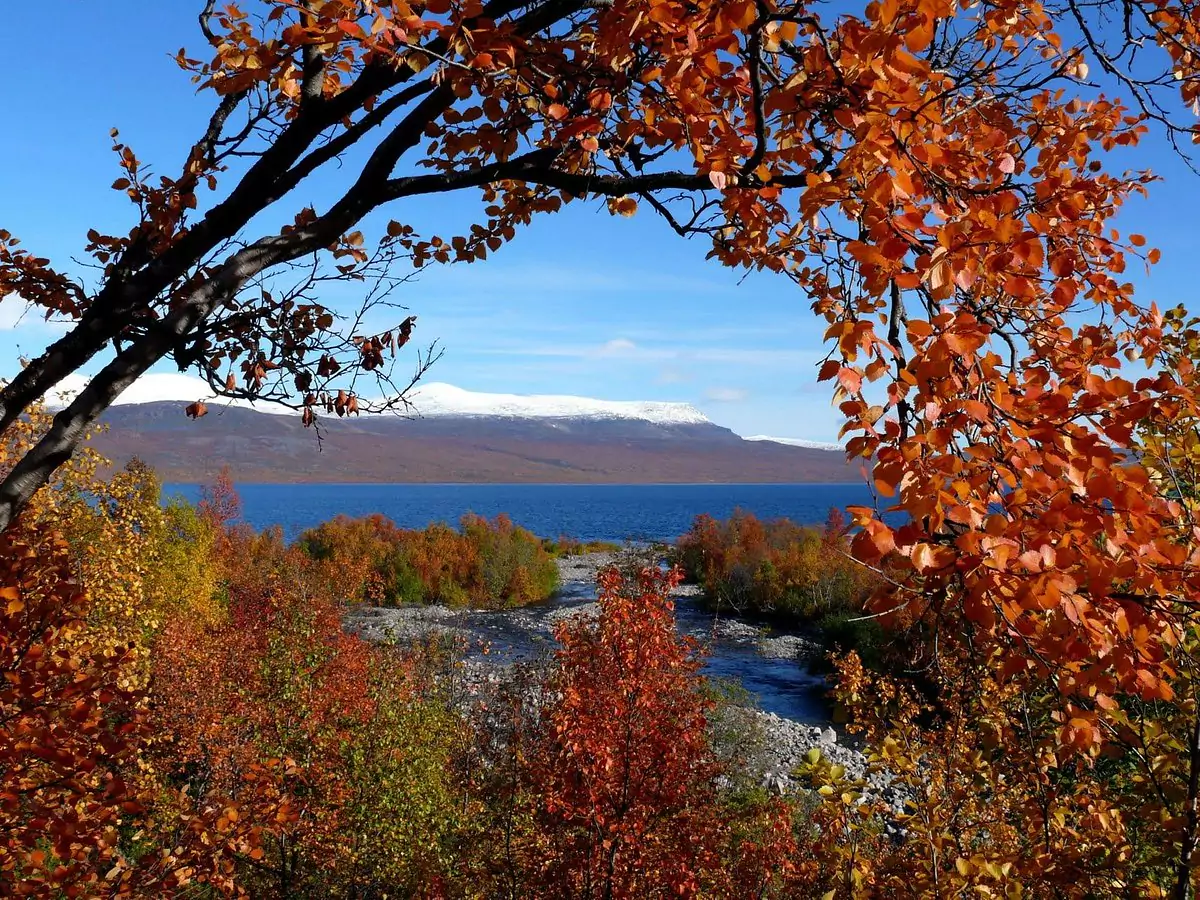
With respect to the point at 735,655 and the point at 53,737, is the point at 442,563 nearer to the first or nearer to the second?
the point at 735,655

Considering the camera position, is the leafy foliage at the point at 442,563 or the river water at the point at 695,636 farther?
the leafy foliage at the point at 442,563

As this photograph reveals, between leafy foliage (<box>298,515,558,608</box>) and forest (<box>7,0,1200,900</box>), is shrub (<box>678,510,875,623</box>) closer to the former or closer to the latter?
leafy foliage (<box>298,515,558,608</box>)

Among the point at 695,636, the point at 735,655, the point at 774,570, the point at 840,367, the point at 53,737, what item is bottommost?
the point at 735,655

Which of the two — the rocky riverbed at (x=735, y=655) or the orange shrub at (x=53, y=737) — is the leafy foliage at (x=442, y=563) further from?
the orange shrub at (x=53, y=737)

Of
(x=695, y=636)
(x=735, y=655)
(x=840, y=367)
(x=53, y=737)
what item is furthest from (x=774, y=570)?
(x=840, y=367)

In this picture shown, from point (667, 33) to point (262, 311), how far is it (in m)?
2.70

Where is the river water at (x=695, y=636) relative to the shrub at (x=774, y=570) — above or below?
below

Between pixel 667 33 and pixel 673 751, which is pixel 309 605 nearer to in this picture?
pixel 673 751

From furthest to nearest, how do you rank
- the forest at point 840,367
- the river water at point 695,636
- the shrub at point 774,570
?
the shrub at point 774,570
the river water at point 695,636
the forest at point 840,367

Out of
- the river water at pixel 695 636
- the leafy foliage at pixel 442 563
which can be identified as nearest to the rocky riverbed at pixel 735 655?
the river water at pixel 695 636

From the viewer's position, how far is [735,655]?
3512 cm

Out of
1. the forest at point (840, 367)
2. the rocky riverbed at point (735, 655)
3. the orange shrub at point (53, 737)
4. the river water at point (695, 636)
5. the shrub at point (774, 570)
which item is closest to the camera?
the forest at point (840, 367)

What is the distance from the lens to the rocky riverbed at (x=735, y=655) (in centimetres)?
2056

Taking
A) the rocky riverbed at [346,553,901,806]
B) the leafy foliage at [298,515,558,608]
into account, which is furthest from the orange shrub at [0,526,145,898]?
the leafy foliage at [298,515,558,608]
